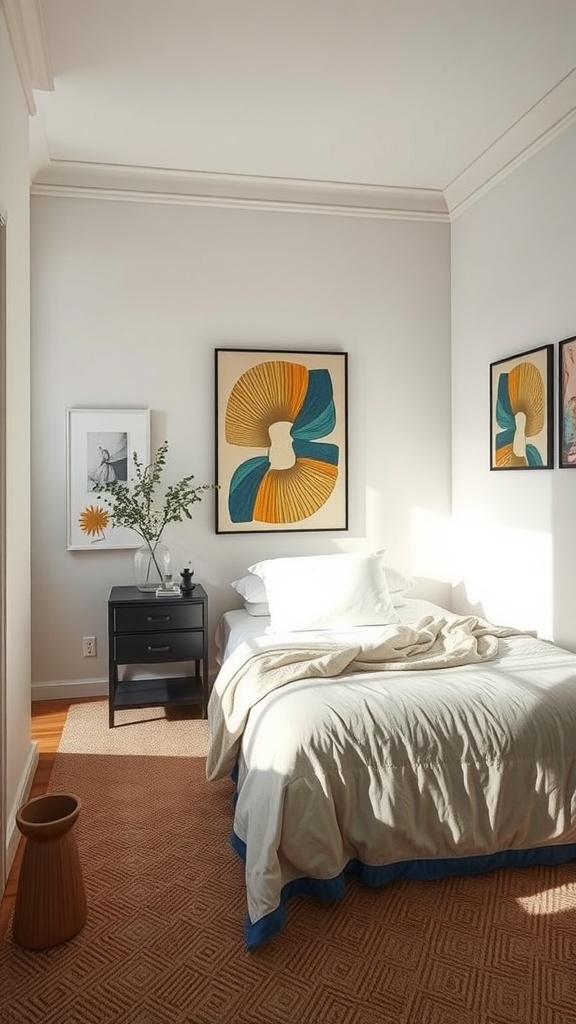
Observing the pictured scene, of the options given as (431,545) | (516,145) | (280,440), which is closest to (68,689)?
(280,440)

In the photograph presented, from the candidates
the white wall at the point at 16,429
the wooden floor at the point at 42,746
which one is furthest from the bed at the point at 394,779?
the white wall at the point at 16,429

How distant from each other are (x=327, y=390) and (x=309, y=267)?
0.73m

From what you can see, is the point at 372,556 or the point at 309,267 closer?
the point at 372,556

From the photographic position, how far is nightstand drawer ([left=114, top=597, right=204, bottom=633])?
370 centimetres

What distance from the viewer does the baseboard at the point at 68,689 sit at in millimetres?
4098

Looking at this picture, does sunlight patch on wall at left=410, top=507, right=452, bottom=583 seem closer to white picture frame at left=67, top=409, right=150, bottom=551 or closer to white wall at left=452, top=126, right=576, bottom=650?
white wall at left=452, top=126, right=576, bottom=650

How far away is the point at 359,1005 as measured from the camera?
1795 mm

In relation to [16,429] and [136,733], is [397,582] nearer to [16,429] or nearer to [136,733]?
[136,733]

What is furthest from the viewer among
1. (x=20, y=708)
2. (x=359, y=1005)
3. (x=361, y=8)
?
(x=20, y=708)

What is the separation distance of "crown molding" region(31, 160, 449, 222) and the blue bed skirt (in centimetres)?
335

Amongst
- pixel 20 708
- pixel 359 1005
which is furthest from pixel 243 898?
pixel 20 708

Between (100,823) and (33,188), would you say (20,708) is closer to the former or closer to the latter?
(100,823)

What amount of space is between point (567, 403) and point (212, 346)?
1.99 m

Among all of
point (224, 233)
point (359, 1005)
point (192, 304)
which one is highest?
point (224, 233)
